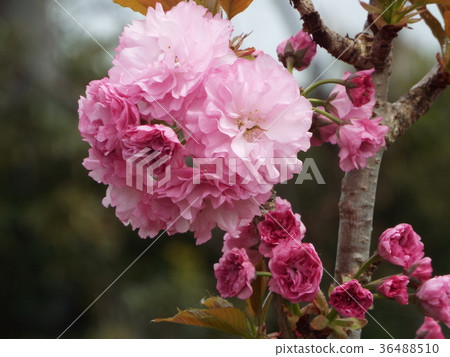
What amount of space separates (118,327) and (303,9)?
2.42m

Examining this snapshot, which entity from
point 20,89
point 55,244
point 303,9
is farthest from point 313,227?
point 303,9

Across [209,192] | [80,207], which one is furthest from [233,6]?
[80,207]

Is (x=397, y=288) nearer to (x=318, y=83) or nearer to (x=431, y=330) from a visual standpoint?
(x=431, y=330)

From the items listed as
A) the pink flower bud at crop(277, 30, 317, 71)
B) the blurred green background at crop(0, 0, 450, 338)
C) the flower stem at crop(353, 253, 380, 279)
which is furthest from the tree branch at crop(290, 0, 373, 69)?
the blurred green background at crop(0, 0, 450, 338)

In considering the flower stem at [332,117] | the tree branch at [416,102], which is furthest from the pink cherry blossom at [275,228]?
the tree branch at [416,102]

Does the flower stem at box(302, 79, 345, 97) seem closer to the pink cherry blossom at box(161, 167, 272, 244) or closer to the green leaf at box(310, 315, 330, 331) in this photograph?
the pink cherry blossom at box(161, 167, 272, 244)

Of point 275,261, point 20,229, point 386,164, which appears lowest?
point 20,229

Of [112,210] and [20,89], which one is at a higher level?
[20,89]

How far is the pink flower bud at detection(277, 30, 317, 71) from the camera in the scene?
592 mm

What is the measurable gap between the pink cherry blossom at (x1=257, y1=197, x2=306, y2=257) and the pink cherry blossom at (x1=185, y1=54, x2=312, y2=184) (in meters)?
0.07

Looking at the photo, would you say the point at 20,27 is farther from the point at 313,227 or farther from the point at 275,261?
the point at 275,261

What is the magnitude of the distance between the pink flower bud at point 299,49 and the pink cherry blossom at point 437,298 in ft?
0.86

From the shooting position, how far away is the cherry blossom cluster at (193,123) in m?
0.45

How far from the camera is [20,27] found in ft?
10.0
